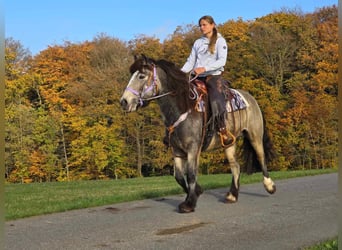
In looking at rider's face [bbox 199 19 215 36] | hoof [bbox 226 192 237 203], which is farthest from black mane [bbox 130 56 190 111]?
hoof [bbox 226 192 237 203]

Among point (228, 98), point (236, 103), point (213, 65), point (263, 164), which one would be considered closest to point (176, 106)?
point (213, 65)

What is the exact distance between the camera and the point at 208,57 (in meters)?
7.76

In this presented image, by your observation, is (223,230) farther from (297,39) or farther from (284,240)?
(297,39)

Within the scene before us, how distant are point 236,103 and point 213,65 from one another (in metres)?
1.06

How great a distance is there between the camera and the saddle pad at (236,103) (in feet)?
26.5

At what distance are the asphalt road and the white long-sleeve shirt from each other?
2274 millimetres

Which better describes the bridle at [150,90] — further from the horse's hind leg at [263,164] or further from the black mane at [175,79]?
the horse's hind leg at [263,164]

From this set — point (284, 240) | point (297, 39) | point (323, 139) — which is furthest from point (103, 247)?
point (297, 39)

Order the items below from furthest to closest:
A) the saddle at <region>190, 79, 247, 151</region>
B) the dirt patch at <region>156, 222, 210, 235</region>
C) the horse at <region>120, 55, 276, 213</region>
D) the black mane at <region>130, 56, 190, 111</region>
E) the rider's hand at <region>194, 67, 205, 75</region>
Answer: the rider's hand at <region>194, 67, 205, 75</region>, the saddle at <region>190, 79, 247, 151</region>, the black mane at <region>130, 56, 190, 111</region>, the horse at <region>120, 55, 276, 213</region>, the dirt patch at <region>156, 222, 210, 235</region>

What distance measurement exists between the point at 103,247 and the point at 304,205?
4.00 metres

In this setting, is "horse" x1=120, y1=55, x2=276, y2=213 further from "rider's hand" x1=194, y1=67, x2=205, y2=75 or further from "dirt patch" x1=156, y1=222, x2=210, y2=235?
"dirt patch" x1=156, y1=222, x2=210, y2=235

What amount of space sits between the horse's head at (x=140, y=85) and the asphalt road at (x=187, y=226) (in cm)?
168

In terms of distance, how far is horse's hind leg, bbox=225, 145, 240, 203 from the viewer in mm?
8312

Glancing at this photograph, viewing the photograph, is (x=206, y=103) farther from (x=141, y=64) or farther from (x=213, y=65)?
(x=141, y=64)
